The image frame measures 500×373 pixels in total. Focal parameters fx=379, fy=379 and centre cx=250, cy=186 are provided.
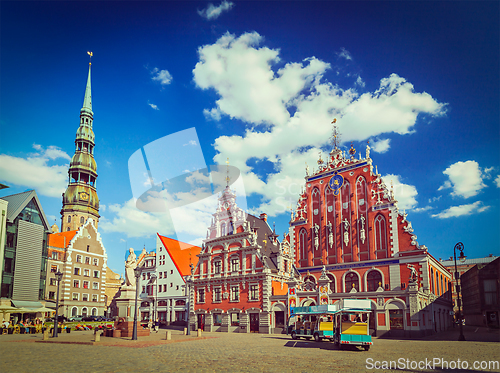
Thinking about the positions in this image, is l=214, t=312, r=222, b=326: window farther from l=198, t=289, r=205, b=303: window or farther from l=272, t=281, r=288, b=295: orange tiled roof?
l=272, t=281, r=288, b=295: orange tiled roof

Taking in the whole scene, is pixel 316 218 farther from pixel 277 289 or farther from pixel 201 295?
pixel 201 295

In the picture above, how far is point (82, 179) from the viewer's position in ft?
308

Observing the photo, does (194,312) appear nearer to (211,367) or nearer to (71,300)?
(71,300)

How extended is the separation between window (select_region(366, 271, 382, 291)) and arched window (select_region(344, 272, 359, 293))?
1.31 m

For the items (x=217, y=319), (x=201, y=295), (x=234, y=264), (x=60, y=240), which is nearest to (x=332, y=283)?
(x=234, y=264)

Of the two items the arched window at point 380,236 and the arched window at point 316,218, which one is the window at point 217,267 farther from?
the arched window at point 380,236

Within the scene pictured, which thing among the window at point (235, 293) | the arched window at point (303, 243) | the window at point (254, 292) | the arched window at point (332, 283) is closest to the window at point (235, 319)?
the window at point (235, 293)

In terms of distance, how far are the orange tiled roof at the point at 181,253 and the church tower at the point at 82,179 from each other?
120 ft

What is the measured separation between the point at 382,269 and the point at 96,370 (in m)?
33.1

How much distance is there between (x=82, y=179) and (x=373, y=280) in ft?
254

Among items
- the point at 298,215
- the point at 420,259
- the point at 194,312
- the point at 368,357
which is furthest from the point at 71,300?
the point at 368,357

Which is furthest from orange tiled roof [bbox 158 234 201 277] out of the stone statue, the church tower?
the church tower

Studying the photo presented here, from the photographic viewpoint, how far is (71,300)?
64.2 metres

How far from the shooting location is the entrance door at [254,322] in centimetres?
4302
